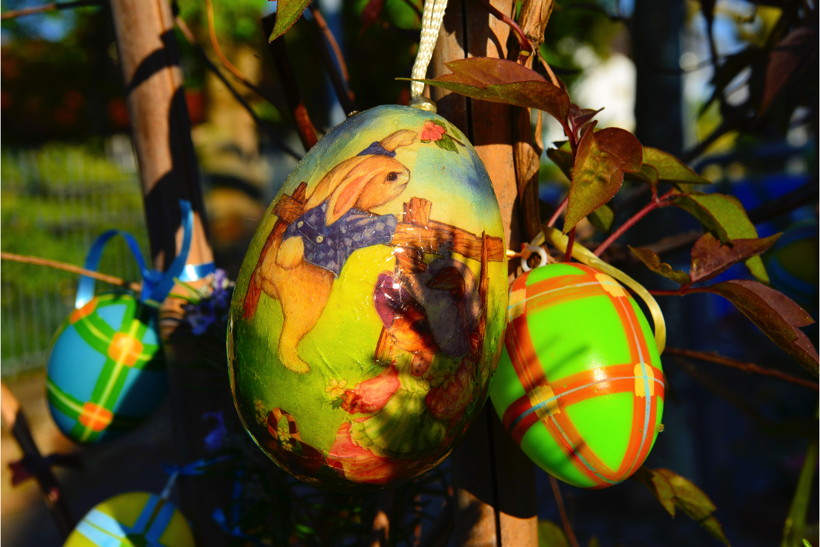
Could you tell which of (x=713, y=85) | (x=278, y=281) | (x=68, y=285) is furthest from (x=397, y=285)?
(x=68, y=285)

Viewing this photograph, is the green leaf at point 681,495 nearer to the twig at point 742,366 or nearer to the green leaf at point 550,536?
the twig at point 742,366

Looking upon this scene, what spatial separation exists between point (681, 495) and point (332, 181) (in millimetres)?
687

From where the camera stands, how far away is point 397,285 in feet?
2.53

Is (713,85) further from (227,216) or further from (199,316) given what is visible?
(227,216)

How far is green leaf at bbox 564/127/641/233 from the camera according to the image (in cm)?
78

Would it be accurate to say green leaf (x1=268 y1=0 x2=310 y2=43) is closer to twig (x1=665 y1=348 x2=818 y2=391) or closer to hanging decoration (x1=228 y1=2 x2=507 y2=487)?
hanging decoration (x1=228 y1=2 x2=507 y2=487)

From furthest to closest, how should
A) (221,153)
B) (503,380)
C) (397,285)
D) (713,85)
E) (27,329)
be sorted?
(221,153), (27,329), (713,85), (503,380), (397,285)

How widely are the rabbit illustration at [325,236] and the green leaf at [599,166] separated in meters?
0.18

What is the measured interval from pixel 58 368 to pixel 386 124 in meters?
0.79

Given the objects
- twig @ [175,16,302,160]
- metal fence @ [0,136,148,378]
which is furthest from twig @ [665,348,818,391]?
metal fence @ [0,136,148,378]

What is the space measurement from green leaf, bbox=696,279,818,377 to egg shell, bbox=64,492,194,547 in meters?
0.85

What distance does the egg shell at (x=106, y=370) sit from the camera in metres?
1.22

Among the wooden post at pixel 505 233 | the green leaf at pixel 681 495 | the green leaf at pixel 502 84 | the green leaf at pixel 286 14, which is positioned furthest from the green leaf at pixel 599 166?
the green leaf at pixel 681 495

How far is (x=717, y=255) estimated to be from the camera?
3.12 feet
